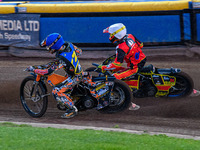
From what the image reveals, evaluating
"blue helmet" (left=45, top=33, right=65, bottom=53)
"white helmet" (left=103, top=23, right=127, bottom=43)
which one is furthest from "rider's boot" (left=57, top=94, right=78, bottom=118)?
"white helmet" (left=103, top=23, right=127, bottom=43)

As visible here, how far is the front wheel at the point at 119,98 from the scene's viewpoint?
8602mm

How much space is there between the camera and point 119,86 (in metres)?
8.66

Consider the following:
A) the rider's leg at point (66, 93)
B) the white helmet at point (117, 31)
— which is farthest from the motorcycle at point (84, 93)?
the white helmet at point (117, 31)

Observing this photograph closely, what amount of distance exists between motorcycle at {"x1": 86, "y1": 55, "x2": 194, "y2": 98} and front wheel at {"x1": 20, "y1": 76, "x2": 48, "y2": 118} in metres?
1.41

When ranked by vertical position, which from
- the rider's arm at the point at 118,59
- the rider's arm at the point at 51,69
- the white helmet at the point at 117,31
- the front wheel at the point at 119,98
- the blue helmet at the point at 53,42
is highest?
the white helmet at the point at 117,31

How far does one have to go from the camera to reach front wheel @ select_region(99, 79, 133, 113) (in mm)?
8602

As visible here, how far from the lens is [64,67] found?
Result: 8.44m

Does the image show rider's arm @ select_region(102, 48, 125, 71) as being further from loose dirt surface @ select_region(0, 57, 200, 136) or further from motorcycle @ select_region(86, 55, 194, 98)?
loose dirt surface @ select_region(0, 57, 200, 136)

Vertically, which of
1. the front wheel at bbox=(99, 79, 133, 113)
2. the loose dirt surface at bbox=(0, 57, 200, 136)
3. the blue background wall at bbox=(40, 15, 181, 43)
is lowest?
the loose dirt surface at bbox=(0, 57, 200, 136)

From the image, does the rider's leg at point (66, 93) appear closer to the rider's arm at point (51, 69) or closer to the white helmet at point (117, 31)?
the rider's arm at point (51, 69)

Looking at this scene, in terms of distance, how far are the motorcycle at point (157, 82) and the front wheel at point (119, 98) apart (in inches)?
26.2

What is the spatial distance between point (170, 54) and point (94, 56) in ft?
8.12

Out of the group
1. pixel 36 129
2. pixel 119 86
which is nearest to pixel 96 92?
pixel 119 86

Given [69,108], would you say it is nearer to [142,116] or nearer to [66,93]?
[66,93]
